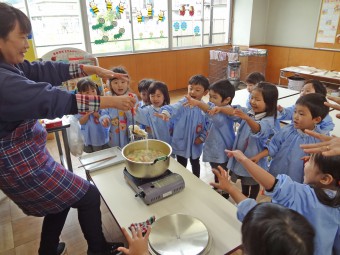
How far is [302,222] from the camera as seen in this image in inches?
29.5

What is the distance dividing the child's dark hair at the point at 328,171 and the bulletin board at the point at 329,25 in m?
5.32

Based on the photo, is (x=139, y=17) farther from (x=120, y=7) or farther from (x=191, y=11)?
(x=191, y=11)

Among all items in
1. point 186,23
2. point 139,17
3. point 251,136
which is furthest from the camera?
point 186,23

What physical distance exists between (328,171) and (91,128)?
1.84 meters

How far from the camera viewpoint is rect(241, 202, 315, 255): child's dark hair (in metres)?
0.71

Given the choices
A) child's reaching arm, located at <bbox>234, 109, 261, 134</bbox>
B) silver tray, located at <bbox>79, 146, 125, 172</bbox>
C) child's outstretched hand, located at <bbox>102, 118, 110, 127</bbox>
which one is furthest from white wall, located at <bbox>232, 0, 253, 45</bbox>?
silver tray, located at <bbox>79, 146, 125, 172</bbox>

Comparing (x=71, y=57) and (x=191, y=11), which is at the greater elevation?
(x=191, y=11)

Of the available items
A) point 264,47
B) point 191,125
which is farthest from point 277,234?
point 264,47

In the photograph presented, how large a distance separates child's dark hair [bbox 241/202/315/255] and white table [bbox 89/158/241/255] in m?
0.33

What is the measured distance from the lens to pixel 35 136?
1189 millimetres

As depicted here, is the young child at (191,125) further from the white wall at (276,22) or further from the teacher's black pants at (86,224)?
the white wall at (276,22)

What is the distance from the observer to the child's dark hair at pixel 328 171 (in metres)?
1.00

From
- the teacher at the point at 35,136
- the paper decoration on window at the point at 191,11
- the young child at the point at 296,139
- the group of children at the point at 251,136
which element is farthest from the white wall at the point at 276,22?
the teacher at the point at 35,136

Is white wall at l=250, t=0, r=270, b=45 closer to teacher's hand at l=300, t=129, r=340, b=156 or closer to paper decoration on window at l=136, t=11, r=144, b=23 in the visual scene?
paper decoration on window at l=136, t=11, r=144, b=23
